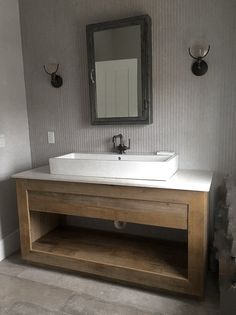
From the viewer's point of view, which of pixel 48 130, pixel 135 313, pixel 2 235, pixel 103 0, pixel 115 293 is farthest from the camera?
pixel 48 130

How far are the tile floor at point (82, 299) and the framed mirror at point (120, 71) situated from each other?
4.26 ft

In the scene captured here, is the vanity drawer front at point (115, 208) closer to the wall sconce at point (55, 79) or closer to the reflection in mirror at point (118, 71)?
the reflection in mirror at point (118, 71)

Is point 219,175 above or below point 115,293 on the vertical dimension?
above

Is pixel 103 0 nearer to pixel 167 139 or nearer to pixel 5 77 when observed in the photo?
pixel 5 77

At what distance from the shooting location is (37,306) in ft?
5.77

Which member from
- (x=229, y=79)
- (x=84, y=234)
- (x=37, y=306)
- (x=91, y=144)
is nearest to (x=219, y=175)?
(x=229, y=79)

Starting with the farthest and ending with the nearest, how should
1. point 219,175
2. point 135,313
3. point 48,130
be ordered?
point 48,130 < point 219,175 < point 135,313

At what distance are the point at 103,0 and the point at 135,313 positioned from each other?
7.79 ft

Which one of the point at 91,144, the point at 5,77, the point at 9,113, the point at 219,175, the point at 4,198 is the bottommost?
the point at 4,198

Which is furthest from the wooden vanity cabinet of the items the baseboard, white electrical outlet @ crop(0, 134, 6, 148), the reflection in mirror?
the reflection in mirror

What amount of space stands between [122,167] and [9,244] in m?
1.42

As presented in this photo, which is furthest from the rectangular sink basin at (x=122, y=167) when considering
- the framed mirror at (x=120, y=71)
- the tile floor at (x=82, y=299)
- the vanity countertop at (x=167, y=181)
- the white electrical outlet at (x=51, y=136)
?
the tile floor at (x=82, y=299)

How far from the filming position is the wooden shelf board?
1889mm

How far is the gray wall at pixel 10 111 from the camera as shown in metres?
2.40
